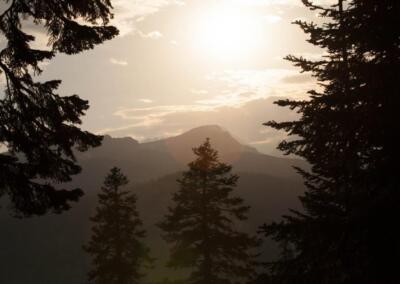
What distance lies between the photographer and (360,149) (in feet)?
36.1

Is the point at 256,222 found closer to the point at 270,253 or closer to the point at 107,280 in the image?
the point at 270,253

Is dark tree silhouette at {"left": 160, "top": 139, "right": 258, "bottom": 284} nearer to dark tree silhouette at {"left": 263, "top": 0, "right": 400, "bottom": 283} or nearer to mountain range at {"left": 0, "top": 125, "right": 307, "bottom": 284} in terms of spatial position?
dark tree silhouette at {"left": 263, "top": 0, "right": 400, "bottom": 283}

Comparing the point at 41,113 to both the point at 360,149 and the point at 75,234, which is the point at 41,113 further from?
the point at 75,234

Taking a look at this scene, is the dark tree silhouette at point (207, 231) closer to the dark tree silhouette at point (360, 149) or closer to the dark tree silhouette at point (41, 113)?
the dark tree silhouette at point (360, 149)

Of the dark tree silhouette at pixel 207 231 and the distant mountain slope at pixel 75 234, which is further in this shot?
the distant mountain slope at pixel 75 234

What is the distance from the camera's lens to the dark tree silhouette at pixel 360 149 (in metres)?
9.80

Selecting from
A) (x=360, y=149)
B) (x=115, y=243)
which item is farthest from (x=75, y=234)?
(x=360, y=149)

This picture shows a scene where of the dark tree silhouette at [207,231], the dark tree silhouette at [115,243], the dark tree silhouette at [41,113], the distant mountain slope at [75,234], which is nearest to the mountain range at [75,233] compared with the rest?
the distant mountain slope at [75,234]

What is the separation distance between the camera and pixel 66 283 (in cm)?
10725

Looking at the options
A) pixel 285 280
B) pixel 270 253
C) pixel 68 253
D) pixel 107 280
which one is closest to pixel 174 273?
pixel 270 253

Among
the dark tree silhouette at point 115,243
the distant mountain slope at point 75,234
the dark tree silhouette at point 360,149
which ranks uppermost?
the dark tree silhouette at point 360,149

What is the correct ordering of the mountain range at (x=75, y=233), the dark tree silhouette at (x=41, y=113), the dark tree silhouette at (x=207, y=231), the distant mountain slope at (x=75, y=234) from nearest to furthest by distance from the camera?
the dark tree silhouette at (x=41, y=113), the dark tree silhouette at (x=207, y=231), the distant mountain slope at (x=75, y=234), the mountain range at (x=75, y=233)

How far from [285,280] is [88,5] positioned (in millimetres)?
8400

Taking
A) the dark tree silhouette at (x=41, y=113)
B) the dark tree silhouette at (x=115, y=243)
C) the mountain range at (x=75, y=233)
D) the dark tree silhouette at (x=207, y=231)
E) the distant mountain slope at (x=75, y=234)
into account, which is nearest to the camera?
the dark tree silhouette at (x=41, y=113)
